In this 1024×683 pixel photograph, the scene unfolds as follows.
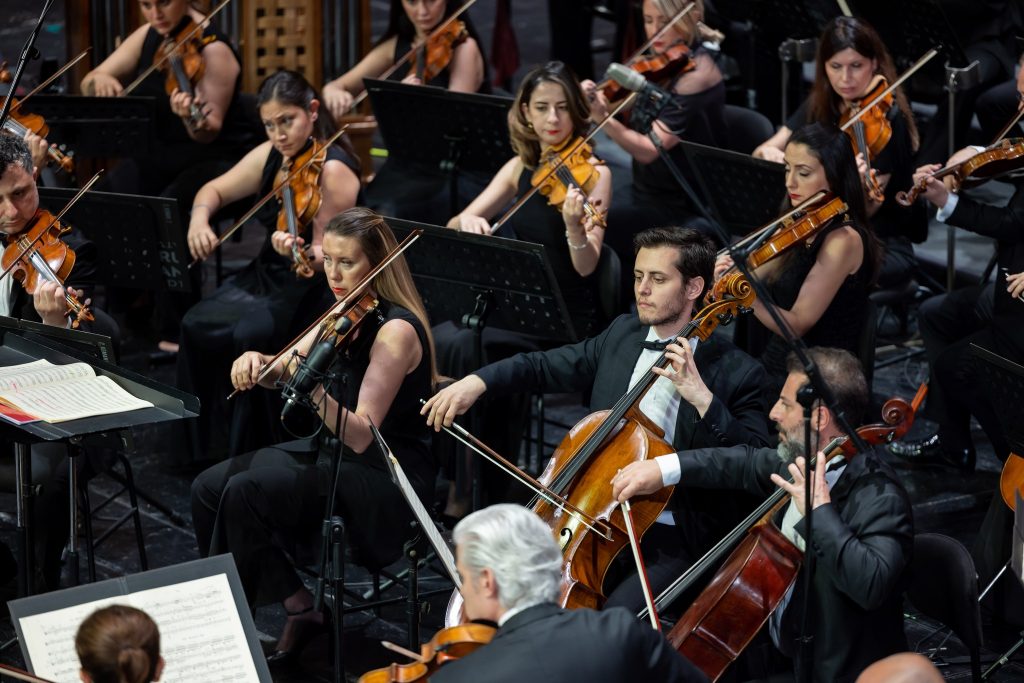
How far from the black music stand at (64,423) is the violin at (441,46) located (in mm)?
2704

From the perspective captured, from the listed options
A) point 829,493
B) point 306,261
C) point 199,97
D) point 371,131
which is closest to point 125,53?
point 199,97

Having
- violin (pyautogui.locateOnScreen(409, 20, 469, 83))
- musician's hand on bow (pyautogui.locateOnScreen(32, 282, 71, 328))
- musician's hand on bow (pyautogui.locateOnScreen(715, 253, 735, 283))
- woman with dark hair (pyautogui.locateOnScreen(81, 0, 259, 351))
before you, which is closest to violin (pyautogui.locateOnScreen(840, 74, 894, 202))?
musician's hand on bow (pyautogui.locateOnScreen(715, 253, 735, 283))

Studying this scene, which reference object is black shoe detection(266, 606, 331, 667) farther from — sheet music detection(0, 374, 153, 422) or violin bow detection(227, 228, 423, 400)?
sheet music detection(0, 374, 153, 422)

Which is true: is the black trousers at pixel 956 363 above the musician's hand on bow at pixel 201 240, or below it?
below

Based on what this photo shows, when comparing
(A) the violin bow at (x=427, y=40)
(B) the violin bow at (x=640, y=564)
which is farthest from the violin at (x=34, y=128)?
(B) the violin bow at (x=640, y=564)

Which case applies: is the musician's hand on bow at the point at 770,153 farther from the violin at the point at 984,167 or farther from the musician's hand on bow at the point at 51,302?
the musician's hand on bow at the point at 51,302

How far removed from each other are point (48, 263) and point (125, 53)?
225 centimetres

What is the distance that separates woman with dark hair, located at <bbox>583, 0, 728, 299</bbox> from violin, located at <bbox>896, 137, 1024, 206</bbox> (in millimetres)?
1007

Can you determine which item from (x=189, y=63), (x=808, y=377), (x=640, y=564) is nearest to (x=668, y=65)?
(x=189, y=63)

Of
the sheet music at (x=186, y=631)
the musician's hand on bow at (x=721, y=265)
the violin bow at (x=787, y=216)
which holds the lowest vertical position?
the sheet music at (x=186, y=631)

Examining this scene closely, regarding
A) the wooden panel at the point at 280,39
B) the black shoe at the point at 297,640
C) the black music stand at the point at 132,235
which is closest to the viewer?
the black shoe at the point at 297,640

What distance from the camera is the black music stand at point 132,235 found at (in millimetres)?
5215

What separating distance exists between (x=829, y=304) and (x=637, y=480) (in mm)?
1436

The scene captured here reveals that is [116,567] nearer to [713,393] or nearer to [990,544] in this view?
[713,393]
